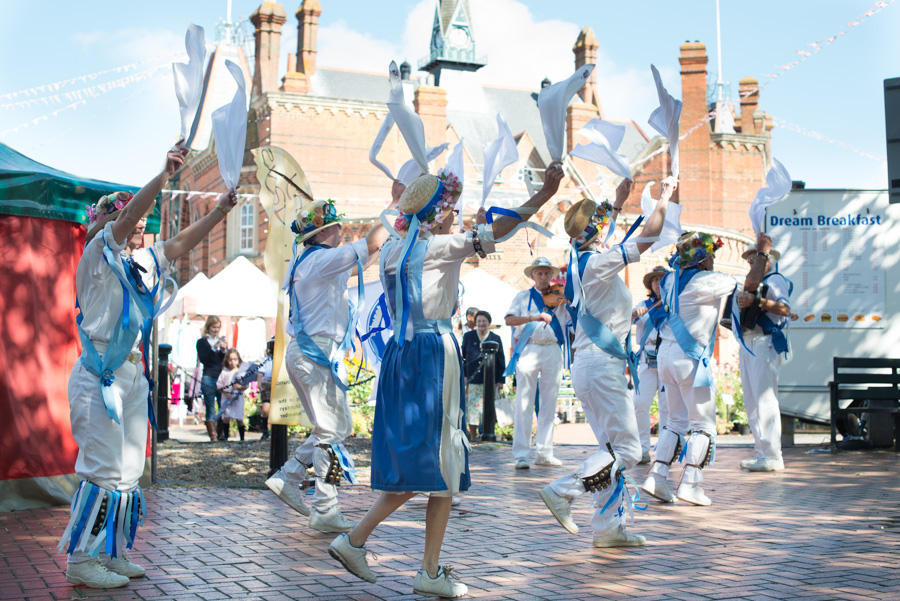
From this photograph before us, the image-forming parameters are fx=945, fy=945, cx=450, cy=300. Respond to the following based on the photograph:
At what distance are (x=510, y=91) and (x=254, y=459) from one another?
4754cm

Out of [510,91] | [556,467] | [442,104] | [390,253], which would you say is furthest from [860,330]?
[510,91]

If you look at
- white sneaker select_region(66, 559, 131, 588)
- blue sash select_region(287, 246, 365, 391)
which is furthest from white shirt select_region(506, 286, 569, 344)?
white sneaker select_region(66, 559, 131, 588)

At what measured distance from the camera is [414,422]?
187 inches

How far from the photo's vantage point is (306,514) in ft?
23.5

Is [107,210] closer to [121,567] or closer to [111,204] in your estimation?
[111,204]

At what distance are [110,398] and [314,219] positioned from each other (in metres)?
2.28

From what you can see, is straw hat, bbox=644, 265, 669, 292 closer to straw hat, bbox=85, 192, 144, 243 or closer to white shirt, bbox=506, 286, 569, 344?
white shirt, bbox=506, 286, 569, 344

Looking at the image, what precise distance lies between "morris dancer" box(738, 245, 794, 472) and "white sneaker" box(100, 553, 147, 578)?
680cm

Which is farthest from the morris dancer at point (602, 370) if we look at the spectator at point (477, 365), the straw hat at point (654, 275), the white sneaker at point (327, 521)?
the spectator at point (477, 365)

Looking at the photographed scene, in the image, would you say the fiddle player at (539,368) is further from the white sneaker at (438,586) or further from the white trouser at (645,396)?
the white sneaker at (438,586)

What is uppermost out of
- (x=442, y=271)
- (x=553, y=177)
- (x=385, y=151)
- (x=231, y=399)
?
(x=385, y=151)

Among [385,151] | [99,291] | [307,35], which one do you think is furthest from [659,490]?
[307,35]

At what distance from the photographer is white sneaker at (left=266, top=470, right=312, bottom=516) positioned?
23.0ft

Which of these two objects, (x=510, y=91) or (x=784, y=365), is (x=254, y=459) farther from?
(x=510, y=91)
